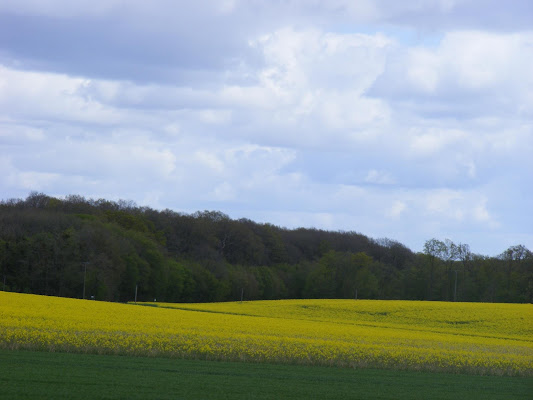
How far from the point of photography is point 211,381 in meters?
19.2

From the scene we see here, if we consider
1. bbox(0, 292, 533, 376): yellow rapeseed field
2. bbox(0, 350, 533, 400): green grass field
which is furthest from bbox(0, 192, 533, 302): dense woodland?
bbox(0, 350, 533, 400): green grass field

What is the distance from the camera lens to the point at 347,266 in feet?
363

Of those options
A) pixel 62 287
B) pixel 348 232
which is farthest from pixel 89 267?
pixel 348 232

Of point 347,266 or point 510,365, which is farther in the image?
point 347,266

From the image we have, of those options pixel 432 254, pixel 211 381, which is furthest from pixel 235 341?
pixel 432 254

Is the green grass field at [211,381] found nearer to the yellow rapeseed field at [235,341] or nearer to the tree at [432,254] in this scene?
the yellow rapeseed field at [235,341]

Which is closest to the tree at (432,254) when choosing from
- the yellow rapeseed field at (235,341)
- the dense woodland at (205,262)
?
the dense woodland at (205,262)

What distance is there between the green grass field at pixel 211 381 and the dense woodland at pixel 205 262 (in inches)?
2179

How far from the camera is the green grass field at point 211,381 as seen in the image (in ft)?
53.9

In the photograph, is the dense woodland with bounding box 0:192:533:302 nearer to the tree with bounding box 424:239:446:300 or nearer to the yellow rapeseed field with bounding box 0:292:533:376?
the tree with bounding box 424:239:446:300

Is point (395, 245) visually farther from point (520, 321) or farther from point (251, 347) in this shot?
point (251, 347)

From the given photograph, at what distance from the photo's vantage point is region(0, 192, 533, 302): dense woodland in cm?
8369

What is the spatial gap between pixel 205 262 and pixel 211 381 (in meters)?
92.9

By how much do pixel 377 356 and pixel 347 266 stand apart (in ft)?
271
